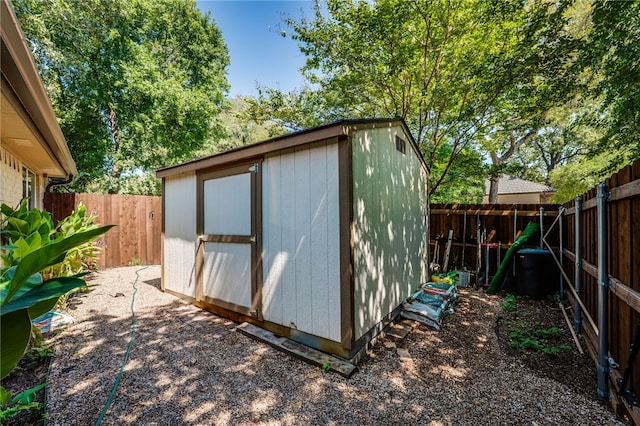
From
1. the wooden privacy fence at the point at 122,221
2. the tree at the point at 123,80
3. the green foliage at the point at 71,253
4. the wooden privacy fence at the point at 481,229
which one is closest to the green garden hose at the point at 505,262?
the wooden privacy fence at the point at 481,229

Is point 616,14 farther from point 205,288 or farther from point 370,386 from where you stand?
point 205,288

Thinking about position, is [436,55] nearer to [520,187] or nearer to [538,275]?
[538,275]

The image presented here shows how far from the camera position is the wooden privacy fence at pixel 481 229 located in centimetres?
570

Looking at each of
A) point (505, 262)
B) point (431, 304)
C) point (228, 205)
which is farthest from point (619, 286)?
point (228, 205)

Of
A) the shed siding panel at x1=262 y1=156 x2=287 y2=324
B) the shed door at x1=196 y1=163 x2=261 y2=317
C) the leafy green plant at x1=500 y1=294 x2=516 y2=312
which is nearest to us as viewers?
the shed siding panel at x1=262 y1=156 x2=287 y2=324

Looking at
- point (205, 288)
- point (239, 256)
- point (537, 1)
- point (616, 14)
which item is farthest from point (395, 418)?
point (537, 1)

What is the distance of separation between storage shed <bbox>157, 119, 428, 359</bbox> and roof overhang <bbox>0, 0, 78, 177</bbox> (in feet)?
5.34

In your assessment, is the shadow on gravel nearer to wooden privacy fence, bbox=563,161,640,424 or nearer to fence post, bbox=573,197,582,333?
wooden privacy fence, bbox=563,161,640,424

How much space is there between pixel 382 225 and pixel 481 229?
156 inches

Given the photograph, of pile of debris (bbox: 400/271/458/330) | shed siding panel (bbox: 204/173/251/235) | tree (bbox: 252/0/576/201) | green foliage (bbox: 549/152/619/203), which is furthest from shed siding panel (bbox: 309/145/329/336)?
green foliage (bbox: 549/152/619/203)

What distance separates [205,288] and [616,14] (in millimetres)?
6840

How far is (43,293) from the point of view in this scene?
2.82ft

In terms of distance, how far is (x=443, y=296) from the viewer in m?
4.45

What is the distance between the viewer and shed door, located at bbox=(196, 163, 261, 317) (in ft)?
11.6
